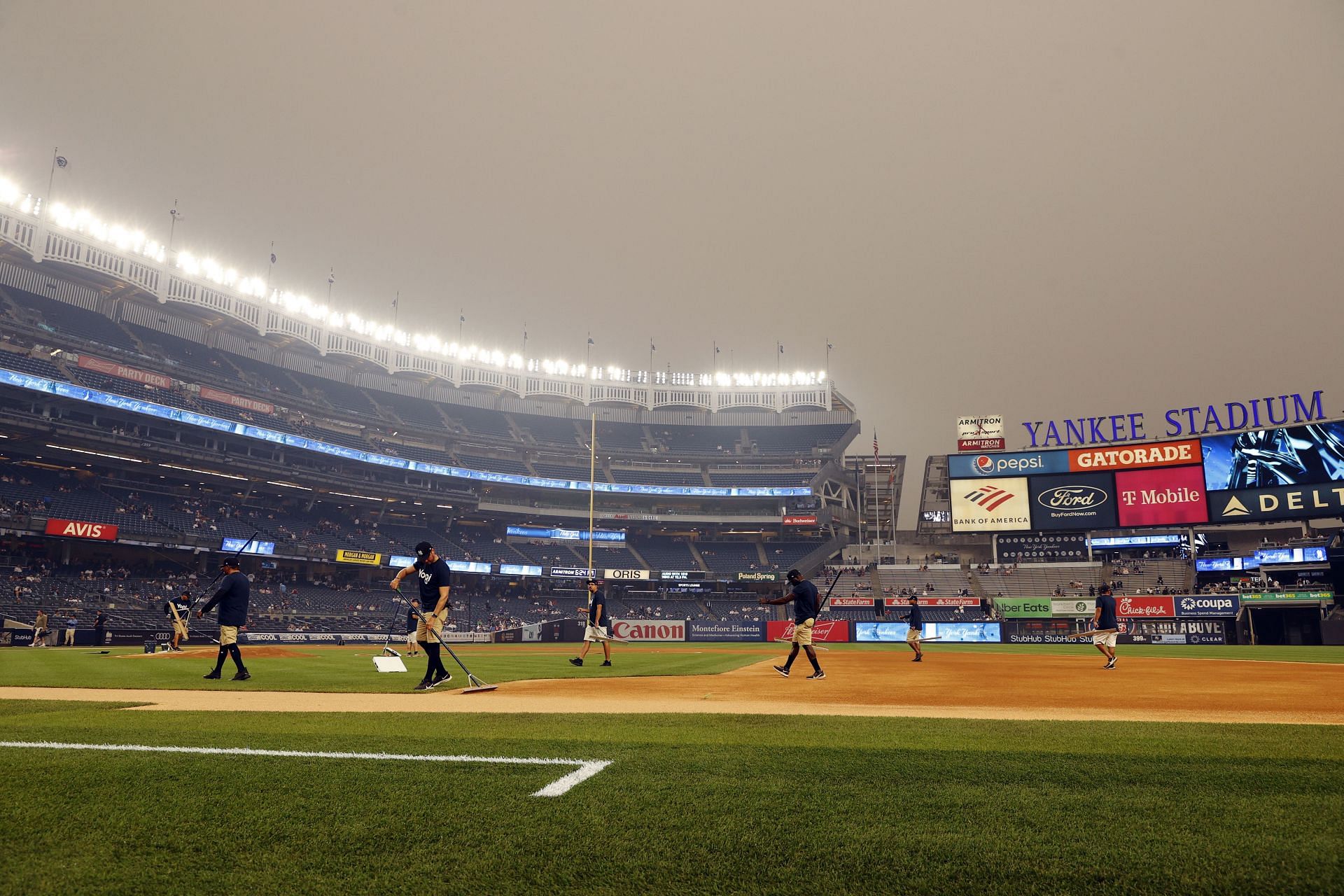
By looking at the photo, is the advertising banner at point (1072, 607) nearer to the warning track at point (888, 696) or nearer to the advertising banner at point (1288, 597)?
the advertising banner at point (1288, 597)

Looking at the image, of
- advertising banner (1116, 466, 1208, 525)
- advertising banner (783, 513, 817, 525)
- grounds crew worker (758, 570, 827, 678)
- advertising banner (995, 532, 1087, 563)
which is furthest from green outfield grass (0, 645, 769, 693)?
advertising banner (783, 513, 817, 525)

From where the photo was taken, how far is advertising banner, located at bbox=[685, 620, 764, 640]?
46156mm

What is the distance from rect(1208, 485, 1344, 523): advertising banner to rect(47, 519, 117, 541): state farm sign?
6281 centimetres

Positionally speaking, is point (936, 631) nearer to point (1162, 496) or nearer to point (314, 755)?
point (1162, 496)

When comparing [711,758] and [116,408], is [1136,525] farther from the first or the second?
[116,408]

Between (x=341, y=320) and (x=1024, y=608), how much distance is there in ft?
182

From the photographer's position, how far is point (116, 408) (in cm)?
4284

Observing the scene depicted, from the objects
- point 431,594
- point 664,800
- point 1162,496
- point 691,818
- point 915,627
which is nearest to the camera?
point 691,818

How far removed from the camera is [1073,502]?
47.3 meters

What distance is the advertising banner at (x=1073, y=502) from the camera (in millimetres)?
46625

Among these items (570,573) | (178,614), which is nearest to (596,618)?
(178,614)

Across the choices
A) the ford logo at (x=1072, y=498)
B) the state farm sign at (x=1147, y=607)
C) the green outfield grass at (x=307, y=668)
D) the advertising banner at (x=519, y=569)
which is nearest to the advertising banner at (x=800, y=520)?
the advertising banner at (x=519, y=569)

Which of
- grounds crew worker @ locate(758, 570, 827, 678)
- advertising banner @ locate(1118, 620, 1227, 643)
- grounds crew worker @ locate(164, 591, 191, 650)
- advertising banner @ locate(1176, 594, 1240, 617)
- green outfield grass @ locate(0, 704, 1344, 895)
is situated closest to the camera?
green outfield grass @ locate(0, 704, 1344, 895)

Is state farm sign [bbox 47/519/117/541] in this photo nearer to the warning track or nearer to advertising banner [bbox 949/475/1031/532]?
the warning track
